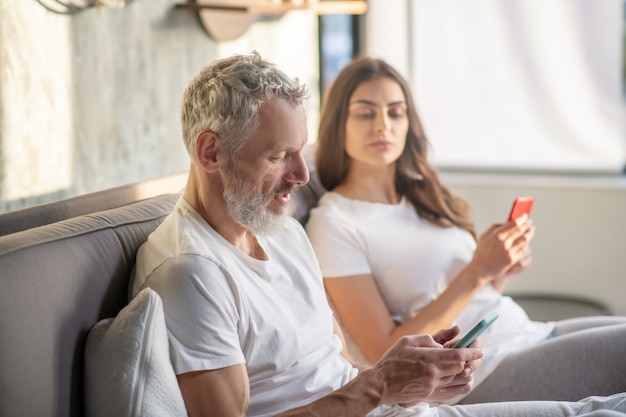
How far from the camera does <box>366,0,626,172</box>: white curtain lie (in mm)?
3615

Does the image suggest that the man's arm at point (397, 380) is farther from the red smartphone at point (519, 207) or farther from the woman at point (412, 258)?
the red smartphone at point (519, 207)

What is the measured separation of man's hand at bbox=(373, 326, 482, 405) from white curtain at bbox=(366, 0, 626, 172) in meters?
2.37

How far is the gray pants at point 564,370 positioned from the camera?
6.56ft

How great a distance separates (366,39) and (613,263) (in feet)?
4.91

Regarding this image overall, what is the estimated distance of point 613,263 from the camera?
346cm

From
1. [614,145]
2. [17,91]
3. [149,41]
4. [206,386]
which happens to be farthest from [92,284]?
[614,145]

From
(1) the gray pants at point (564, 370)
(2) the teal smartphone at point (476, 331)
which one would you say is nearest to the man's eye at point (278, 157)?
→ (2) the teal smartphone at point (476, 331)

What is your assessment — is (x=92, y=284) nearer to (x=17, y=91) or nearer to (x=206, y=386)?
(x=206, y=386)

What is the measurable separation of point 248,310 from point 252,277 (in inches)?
3.5

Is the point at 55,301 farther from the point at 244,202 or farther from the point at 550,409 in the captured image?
the point at 550,409

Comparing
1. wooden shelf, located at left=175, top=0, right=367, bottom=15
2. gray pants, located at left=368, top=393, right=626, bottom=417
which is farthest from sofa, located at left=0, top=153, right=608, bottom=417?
wooden shelf, located at left=175, top=0, right=367, bottom=15

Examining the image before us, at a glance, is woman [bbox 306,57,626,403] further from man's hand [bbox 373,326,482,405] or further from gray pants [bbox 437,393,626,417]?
man's hand [bbox 373,326,482,405]

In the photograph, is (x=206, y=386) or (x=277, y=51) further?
(x=277, y=51)

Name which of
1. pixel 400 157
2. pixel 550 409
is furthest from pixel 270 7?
pixel 550 409
